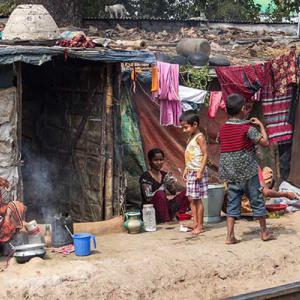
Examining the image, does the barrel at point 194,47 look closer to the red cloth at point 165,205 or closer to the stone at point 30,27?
the stone at point 30,27

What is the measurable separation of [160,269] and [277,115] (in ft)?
16.9

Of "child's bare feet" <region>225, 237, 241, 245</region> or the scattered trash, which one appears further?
"child's bare feet" <region>225, 237, 241, 245</region>

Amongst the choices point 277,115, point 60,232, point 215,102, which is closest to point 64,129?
point 60,232

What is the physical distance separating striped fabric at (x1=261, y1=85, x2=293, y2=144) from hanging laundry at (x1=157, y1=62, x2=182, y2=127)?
1.64m

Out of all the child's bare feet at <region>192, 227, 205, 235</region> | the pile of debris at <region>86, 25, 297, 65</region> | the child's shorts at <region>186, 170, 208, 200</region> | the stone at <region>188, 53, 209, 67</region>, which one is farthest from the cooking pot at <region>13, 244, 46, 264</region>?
the pile of debris at <region>86, 25, 297, 65</region>

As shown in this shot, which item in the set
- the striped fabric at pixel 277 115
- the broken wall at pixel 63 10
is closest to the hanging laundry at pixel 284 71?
the striped fabric at pixel 277 115

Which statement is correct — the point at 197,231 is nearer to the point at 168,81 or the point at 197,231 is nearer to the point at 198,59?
the point at 168,81

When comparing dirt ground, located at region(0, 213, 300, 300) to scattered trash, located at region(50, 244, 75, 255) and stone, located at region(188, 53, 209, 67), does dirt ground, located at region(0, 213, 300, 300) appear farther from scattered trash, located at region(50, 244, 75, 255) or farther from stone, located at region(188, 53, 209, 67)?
stone, located at region(188, 53, 209, 67)

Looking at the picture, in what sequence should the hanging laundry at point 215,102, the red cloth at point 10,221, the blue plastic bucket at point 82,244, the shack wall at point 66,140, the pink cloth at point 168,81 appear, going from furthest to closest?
the hanging laundry at point 215,102, the pink cloth at point 168,81, the shack wall at point 66,140, the blue plastic bucket at point 82,244, the red cloth at point 10,221

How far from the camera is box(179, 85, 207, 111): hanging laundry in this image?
1052cm

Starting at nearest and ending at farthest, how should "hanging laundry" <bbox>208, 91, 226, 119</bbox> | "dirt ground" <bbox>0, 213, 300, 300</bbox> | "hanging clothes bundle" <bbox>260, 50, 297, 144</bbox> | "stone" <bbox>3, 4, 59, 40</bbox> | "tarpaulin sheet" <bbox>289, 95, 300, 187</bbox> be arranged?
"dirt ground" <bbox>0, 213, 300, 300</bbox> → "stone" <bbox>3, 4, 59, 40</bbox> → "hanging laundry" <bbox>208, 91, 226, 119</bbox> → "hanging clothes bundle" <bbox>260, 50, 297, 144</bbox> → "tarpaulin sheet" <bbox>289, 95, 300, 187</bbox>

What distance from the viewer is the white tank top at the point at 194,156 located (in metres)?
8.26

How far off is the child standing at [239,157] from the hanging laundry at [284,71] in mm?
3390

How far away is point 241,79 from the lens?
10766 millimetres
